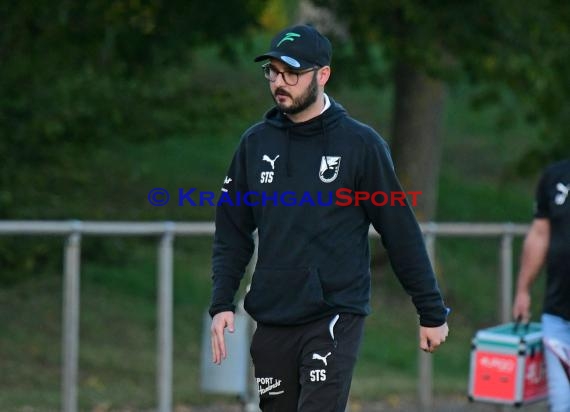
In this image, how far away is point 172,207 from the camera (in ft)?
48.2

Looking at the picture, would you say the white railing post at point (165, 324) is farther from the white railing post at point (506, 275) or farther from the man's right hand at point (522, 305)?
the white railing post at point (506, 275)

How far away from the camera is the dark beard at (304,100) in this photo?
19.6 ft

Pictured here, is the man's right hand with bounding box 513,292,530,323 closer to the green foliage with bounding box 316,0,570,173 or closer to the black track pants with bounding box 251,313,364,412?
the black track pants with bounding box 251,313,364,412

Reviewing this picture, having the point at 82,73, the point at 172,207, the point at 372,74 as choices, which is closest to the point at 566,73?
the point at 372,74

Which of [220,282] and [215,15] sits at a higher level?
[215,15]

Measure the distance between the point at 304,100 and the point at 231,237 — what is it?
0.71 meters

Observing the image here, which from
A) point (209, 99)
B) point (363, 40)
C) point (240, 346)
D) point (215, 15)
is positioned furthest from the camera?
point (363, 40)

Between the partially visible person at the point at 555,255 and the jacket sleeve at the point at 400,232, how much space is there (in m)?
2.34

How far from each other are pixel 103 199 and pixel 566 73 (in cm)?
714

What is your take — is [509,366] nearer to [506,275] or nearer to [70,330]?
[70,330]

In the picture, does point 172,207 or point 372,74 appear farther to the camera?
point 372,74

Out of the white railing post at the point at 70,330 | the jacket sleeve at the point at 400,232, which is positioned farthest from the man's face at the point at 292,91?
the white railing post at the point at 70,330

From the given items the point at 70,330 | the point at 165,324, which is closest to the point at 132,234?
the point at 165,324

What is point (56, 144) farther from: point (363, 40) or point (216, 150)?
point (216, 150)
